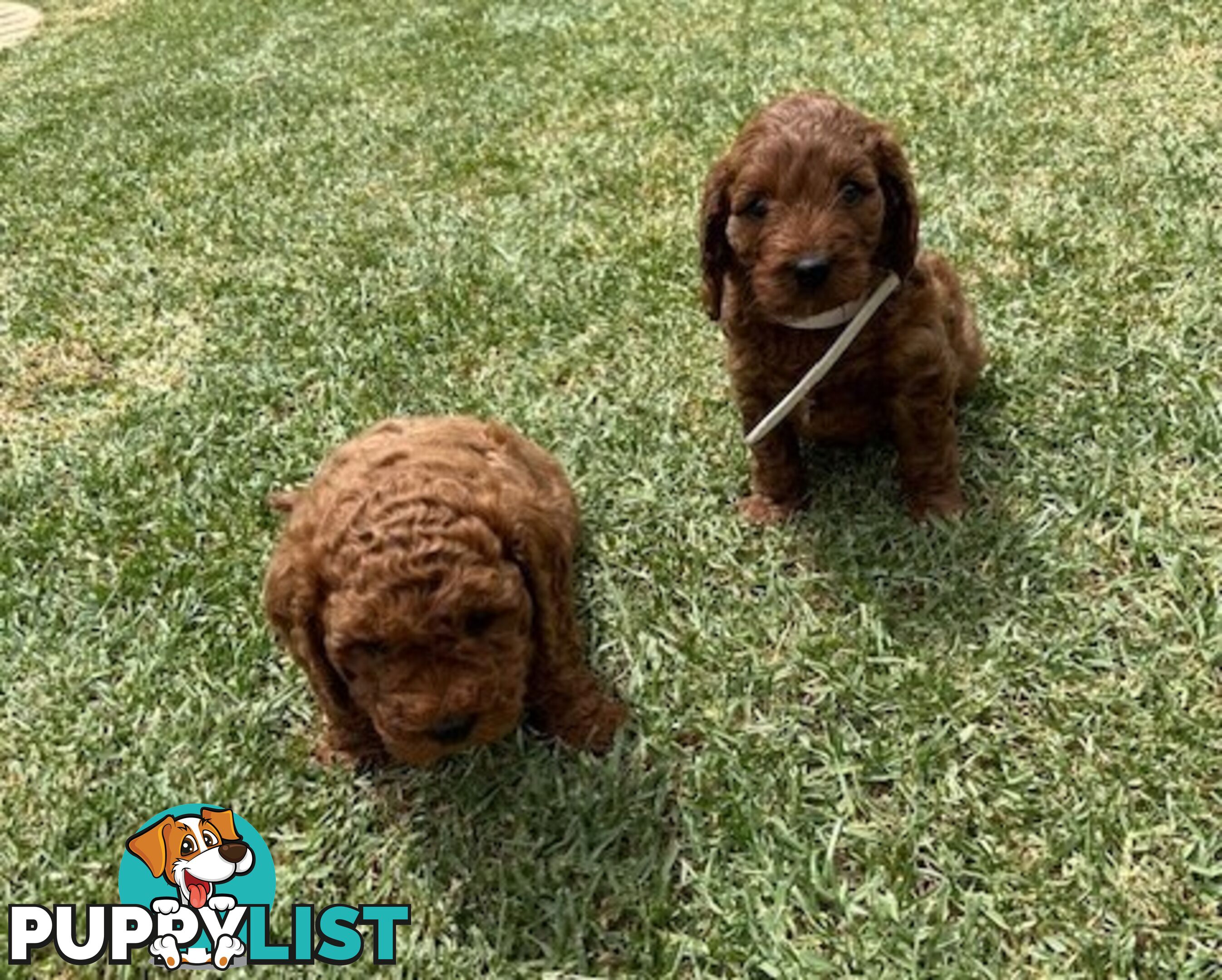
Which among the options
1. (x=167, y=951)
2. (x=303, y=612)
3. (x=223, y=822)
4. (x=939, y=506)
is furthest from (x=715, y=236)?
(x=167, y=951)

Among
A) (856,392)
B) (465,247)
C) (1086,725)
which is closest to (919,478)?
(856,392)

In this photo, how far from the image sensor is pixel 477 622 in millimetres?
2715

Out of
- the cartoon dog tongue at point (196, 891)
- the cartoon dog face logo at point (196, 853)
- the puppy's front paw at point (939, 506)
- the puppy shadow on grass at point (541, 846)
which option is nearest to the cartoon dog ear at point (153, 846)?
the cartoon dog face logo at point (196, 853)

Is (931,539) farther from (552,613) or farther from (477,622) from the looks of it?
(477,622)

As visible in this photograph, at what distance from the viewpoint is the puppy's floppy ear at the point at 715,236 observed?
11.1ft

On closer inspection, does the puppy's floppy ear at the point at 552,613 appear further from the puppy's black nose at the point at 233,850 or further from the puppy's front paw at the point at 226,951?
the puppy's front paw at the point at 226,951

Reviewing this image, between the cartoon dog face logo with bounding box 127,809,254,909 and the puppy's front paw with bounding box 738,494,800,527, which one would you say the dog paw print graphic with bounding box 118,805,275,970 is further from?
the puppy's front paw with bounding box 738,494,800,527

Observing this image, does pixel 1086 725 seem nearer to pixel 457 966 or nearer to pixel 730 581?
pixel 730 581

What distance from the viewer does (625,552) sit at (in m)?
3.94

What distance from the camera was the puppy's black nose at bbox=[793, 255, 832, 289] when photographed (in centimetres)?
312

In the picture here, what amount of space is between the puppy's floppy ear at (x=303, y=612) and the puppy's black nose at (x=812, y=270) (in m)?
1.53

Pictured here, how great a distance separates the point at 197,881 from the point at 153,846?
0.73ft

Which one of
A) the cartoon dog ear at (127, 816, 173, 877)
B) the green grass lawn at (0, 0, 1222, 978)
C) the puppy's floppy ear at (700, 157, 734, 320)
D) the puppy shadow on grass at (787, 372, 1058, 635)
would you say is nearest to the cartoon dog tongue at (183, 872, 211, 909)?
the cartoon dog ear at (127, 816, 173, 877)

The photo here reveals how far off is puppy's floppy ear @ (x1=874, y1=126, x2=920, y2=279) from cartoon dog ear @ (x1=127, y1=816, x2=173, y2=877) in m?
2.71
